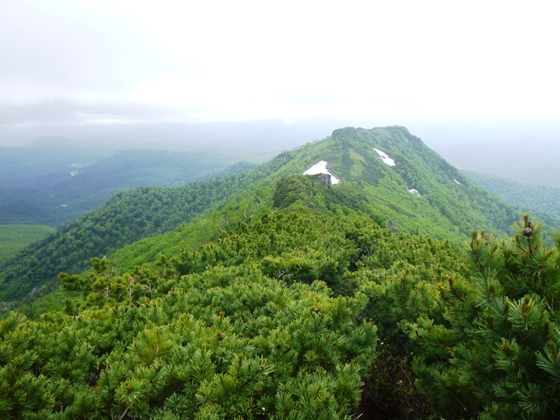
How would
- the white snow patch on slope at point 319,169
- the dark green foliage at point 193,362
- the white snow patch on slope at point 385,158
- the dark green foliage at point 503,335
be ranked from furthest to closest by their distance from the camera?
the white snow patch on slope at point 385,158 → the white snow patch on slope at point 319,169 → the dark green foliage at point 193,362 → the dark green foliage at point 503,335

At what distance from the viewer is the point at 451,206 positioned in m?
141

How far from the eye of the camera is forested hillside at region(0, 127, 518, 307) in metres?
88.8

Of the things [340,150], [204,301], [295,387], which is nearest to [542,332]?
[295,387]

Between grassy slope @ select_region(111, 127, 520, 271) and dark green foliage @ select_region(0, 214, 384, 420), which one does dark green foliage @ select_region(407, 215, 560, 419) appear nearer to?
dark green foliage @ select_region(0, 214, 384, 420)

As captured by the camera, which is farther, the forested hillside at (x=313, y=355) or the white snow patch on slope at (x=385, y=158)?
the white snow patch on slope at (x=385, y=158)

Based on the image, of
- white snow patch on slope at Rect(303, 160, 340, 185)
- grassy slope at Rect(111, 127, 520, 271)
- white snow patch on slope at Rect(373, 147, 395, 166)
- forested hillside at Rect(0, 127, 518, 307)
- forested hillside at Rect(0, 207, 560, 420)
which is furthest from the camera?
white snow patch on slope at Rect(373, 147, 395, 166)

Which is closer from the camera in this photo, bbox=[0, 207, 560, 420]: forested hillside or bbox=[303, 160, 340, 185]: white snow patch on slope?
bbox=[0, 207, 560, 420]: forested hillside

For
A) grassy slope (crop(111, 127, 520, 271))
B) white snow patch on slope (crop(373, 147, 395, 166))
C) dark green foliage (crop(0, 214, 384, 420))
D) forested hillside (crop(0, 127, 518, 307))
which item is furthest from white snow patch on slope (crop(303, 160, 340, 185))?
dark green foliage (crop(0, 214, 384, 420))

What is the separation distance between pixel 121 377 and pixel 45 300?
9164 cm

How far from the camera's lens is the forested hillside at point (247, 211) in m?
88.8

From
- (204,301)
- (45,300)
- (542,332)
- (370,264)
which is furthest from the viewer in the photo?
(45,300)

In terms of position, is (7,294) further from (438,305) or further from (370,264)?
(438,305)

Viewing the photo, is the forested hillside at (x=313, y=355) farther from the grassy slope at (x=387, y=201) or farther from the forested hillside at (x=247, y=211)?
the forested hillside at (x=247, y=211)

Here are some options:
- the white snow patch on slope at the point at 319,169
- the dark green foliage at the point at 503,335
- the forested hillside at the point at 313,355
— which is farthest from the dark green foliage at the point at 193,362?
the white snow patch on slope at the point at 319,169
